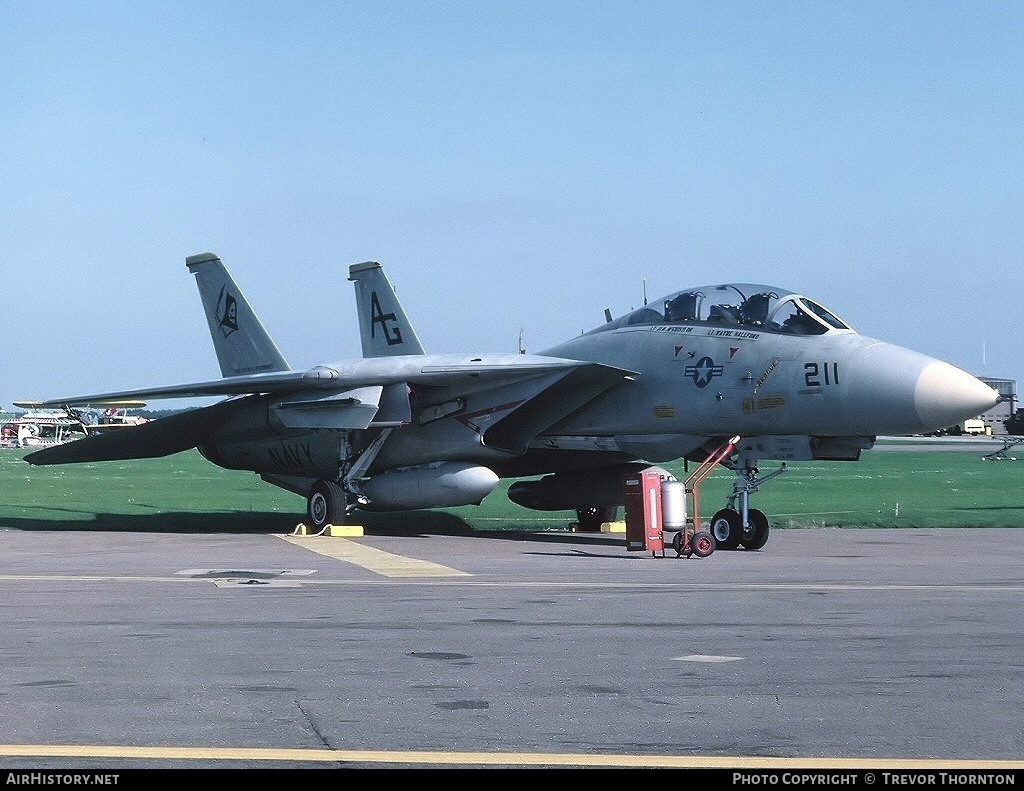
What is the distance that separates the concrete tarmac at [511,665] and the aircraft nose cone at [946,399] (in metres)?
2.20

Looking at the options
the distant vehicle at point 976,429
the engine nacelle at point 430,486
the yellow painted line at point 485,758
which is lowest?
the distant vehicle at point 976,429

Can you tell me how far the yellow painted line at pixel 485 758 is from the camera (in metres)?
5.29

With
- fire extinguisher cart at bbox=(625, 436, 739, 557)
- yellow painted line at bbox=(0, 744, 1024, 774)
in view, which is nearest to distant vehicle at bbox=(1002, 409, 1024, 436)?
fire extinguisher cart at bbox=(625, 436, 739, 557)

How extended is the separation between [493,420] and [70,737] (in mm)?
14808

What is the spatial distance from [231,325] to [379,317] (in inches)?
133

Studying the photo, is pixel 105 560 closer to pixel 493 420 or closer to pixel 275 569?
pixel 275 569

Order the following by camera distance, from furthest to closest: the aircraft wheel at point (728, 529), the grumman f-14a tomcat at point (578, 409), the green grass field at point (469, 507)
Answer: the green grass field at point (469, 507) → the aircraft wheel at point (728, 529) → the grumman f-14a tomcat at point (578, 409)

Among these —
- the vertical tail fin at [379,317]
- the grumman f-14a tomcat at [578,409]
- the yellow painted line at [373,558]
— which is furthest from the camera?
the vertical tail fin at [379,317]

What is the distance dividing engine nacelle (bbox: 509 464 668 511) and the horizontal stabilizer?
5263 millimetres

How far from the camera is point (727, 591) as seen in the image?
11914mm

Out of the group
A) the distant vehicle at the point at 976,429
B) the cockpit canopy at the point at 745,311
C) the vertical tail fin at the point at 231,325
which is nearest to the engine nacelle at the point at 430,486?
the cockpit canopy at the point at 745,311

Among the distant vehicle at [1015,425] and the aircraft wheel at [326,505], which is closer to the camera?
the aircraft wheel at [326,505]

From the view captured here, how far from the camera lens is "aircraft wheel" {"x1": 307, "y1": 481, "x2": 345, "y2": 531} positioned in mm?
21203

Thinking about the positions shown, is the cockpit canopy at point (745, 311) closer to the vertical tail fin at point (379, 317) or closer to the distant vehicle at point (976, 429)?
the vertical tail fin at point (379, 317)
